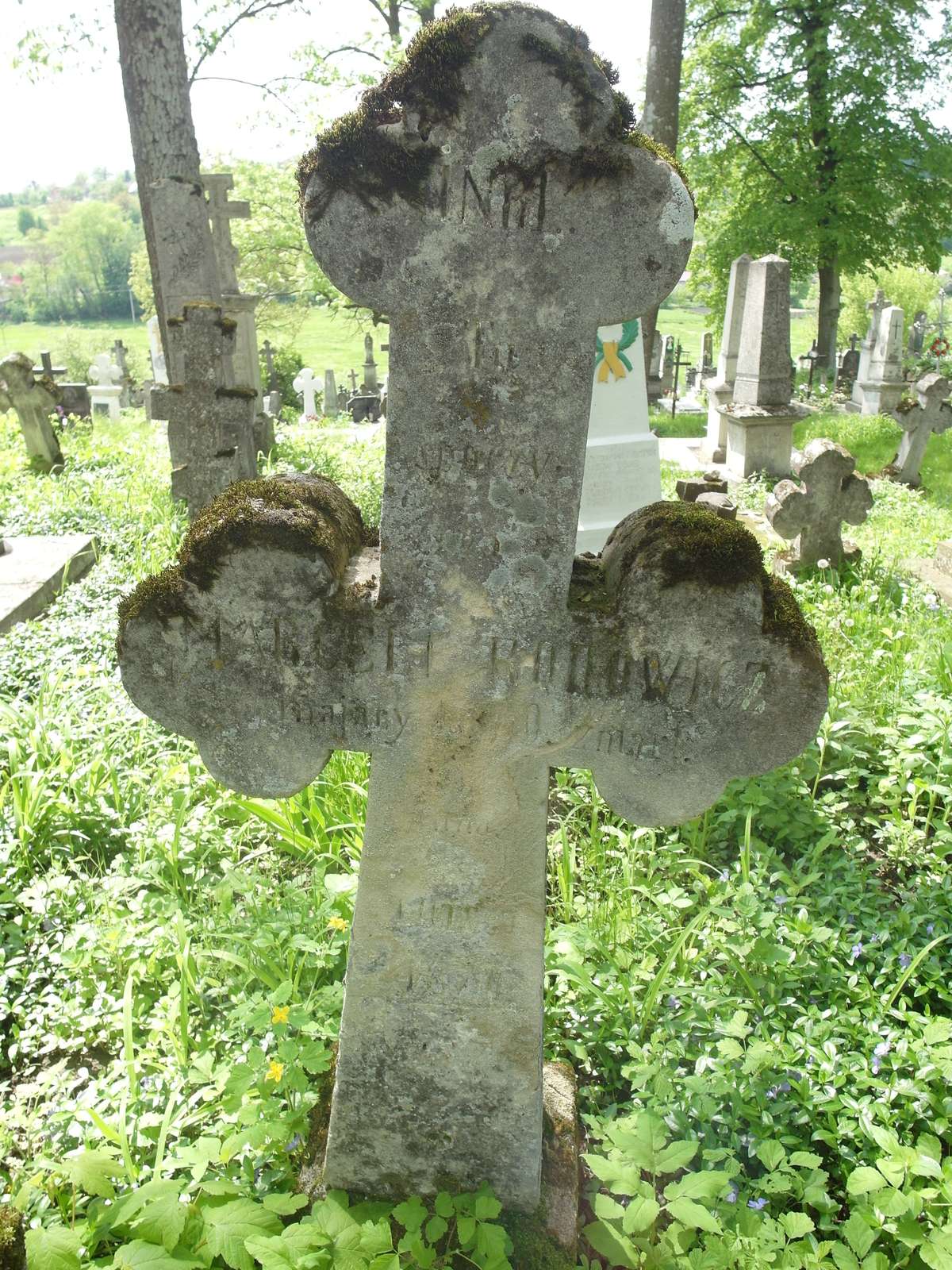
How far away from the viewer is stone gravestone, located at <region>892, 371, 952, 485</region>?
10.5 metres

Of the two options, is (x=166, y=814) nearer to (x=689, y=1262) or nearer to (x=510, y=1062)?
(x=510, y=1062)

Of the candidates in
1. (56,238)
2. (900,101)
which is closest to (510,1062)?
(900,101)

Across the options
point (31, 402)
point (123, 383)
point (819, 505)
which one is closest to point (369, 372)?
point (123, 383)

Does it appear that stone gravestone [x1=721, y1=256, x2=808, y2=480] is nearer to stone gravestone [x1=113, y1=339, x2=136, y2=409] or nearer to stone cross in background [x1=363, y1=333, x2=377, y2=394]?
stone gravestone [x1=113, y1=339, x2=136, y2=409]

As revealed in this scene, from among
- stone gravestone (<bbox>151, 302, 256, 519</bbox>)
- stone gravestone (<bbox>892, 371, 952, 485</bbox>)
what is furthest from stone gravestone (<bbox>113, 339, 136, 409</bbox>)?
stone gravestone (<bbox>892, 371, 952, 485</bbox>)

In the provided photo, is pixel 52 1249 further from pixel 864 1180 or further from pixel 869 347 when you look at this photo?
pixel 869 347

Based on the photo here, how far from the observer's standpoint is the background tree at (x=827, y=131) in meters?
20.3

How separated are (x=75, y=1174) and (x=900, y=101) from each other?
25.7 m

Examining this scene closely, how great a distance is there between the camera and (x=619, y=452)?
253 inches

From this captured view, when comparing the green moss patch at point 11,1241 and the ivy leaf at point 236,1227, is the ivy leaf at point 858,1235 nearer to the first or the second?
the ivy leaf at point 236,1227

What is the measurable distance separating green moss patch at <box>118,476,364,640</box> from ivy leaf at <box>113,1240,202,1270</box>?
1151 mm

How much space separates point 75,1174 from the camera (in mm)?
1905

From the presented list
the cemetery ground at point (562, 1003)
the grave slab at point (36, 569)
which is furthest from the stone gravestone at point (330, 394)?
the cemetery ground at point (562, 1003)

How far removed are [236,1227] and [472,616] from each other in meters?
1.33
